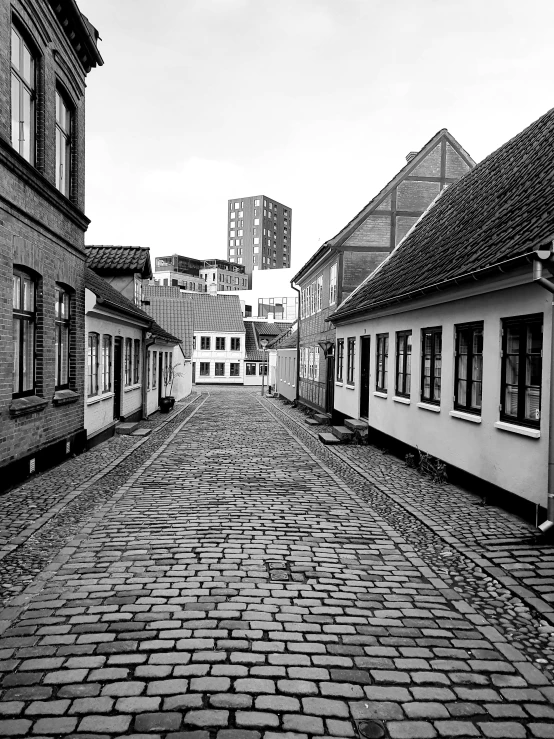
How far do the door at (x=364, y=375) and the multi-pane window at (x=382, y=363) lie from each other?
1555mm

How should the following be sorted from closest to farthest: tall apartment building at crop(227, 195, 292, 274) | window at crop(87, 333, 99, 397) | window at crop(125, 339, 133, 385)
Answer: window at crop(87, 333, 99, 397)
window at crop(125, 339, 133, 385)
tall apartment building at crop(227, 195, 292, 274)

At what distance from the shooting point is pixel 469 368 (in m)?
9.41

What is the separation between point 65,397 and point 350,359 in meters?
9.48

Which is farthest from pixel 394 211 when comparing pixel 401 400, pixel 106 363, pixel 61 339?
pixel 61 339

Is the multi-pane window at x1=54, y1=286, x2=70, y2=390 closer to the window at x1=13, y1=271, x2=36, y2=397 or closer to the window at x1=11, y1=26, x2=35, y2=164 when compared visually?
the window at x1=13, y1=271, x2=36, y2=397

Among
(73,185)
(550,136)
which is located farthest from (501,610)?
(73,185)

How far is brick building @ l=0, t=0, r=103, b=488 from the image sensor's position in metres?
8.63

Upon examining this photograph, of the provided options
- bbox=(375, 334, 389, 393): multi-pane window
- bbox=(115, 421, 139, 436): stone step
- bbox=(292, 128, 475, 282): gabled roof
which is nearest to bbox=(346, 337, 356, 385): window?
bbox=(375, 334, 389, 393): multi-pane window

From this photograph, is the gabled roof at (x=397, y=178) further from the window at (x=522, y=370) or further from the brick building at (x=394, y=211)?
the window at (x=522, y=370)

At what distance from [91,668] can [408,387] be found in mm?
9765

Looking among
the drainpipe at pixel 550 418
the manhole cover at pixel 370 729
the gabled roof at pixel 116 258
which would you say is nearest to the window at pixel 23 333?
the drainpipe at pixel 550 418

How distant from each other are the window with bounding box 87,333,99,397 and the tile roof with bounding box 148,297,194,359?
26.6m

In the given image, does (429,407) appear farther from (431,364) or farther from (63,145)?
(63,145)

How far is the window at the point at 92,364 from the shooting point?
44.9ft
